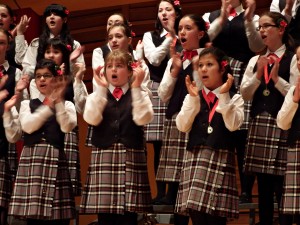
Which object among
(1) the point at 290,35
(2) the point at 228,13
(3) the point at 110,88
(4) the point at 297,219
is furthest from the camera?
(2) the point at 228,13

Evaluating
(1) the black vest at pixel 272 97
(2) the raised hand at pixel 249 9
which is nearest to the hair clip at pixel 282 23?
(1) the black vest at pixel 272 97

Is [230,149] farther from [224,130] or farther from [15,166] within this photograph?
[15,166]

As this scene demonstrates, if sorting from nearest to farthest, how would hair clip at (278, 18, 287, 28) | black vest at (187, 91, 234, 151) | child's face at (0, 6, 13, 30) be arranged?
black vest at (187, 91, 234, 151) → hair clip at (278, 18, 287, 28) → child's face at (0, 6, 13, 30)

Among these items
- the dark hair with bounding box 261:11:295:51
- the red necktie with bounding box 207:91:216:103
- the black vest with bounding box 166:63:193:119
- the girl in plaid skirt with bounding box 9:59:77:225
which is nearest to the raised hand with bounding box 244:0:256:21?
the dark hair with bounding box 261:11:295:51

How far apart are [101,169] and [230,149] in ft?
2.21

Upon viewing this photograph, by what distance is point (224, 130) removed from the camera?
11.6ft

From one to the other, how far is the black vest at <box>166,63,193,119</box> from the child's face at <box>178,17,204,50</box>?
0.42 feet

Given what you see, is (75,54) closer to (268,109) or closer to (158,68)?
(158,68)

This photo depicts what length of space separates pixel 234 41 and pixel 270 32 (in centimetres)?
45

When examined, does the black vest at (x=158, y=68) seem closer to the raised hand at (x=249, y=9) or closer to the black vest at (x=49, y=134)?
the raised hand at (x=249, y=9)

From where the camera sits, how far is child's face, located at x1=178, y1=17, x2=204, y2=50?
4.10 m

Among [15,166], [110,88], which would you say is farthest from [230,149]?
[15,166]

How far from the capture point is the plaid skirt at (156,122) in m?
4.34

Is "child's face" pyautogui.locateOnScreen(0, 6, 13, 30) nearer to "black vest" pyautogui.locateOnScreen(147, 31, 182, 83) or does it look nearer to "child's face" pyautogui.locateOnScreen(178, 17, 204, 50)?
"black vest" pyautogui.locateOnScreen(147, 31, 182, 83)
